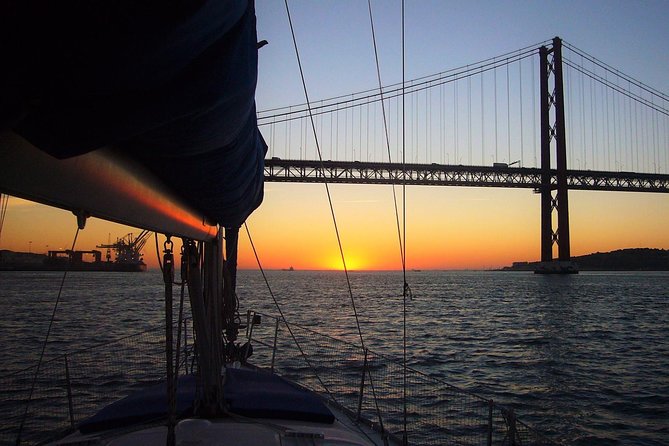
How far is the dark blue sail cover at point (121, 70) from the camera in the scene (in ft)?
2.46

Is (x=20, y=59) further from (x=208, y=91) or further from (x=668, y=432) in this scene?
(x=668, y=432)

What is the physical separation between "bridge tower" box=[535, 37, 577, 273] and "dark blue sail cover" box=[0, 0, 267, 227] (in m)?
60.9

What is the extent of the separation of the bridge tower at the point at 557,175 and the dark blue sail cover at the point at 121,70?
60.9 m

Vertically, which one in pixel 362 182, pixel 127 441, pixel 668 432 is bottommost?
pixel 668 432

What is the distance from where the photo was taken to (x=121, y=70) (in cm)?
82

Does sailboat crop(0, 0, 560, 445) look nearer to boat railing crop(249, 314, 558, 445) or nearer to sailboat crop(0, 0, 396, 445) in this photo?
sailboat crop(0, 0, 396, 445)

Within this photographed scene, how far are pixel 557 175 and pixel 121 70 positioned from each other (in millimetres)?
61816

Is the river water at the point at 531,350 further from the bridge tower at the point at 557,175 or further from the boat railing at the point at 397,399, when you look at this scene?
the bridge tower at the point at 557,175

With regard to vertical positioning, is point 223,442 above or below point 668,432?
above

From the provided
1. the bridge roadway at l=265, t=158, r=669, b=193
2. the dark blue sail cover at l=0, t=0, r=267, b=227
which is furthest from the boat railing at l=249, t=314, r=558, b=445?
the bridge roadway at l=265, t=158, r=669, b=193

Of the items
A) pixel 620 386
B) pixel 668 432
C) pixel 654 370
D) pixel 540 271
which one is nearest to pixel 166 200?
pixel 668 432

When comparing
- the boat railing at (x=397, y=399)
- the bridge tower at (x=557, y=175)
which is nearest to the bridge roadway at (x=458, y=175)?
the bridge tower at (x=557, y=175)

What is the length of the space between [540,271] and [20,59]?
233 feet

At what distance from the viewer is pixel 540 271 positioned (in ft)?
220
